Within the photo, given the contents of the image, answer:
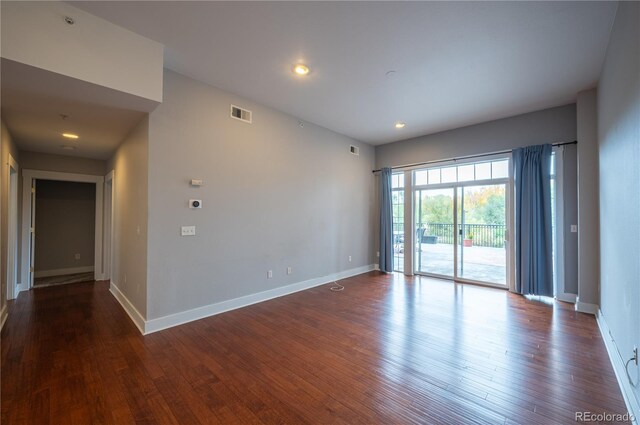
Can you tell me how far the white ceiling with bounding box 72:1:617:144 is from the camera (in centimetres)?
236

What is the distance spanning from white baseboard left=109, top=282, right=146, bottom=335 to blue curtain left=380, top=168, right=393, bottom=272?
4954 millimetres

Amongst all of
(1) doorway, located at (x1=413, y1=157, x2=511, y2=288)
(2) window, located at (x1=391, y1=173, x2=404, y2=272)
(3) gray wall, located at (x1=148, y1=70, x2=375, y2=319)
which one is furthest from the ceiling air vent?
(1) doorway, located at (x1=413, y1=157, x2=511, y2=288)

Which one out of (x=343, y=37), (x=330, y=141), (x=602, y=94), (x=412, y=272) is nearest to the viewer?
(x=343, y=37)

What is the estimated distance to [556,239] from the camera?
14.5 ft

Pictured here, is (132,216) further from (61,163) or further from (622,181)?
(622,181)

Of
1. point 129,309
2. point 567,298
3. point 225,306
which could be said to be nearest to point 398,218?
point 567,298

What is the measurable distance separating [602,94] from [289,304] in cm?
496

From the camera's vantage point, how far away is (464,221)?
5.55m

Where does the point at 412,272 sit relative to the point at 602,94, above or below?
below

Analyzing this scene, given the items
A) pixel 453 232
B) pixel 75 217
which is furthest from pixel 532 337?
pixel 75 217

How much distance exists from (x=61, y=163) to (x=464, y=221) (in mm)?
8341

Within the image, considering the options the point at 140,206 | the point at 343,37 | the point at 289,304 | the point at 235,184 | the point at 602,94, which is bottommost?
the point at 289,304

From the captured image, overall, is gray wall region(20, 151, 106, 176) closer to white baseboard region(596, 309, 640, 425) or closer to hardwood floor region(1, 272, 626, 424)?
hardwood floor region(1, 272, 626, 424)

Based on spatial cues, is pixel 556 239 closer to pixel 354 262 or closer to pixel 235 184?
pixel 354 262
